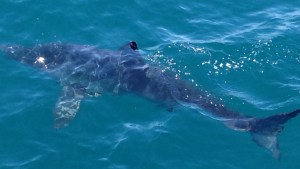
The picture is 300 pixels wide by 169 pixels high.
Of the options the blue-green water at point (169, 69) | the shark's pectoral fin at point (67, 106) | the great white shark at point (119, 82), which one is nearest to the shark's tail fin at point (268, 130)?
the great white shark at point (119, 82)

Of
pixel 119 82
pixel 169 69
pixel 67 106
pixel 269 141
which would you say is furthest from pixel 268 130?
pixel 67 106

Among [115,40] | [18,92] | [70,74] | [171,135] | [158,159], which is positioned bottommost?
[158,159]

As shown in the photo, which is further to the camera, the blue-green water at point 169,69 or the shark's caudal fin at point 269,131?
the blue-green water at point 169,69

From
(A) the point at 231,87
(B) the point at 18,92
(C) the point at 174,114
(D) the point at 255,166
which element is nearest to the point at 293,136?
(D) the point at 255,166

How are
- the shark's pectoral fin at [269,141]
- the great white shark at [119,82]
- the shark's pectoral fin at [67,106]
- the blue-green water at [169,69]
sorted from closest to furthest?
the shark's pectoral fin at [269,141] → the blue-green water at [169,69] → the great white shark at [119,82] → the shark's pectoral fin at [67,106]

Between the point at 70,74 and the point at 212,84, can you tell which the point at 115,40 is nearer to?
the point at 70,74

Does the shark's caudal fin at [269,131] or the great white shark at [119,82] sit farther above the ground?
the great white shark at [119,82]

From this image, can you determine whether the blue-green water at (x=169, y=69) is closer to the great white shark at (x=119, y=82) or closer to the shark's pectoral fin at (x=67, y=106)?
the shark's pectoral fin at (x=67, y=106)
